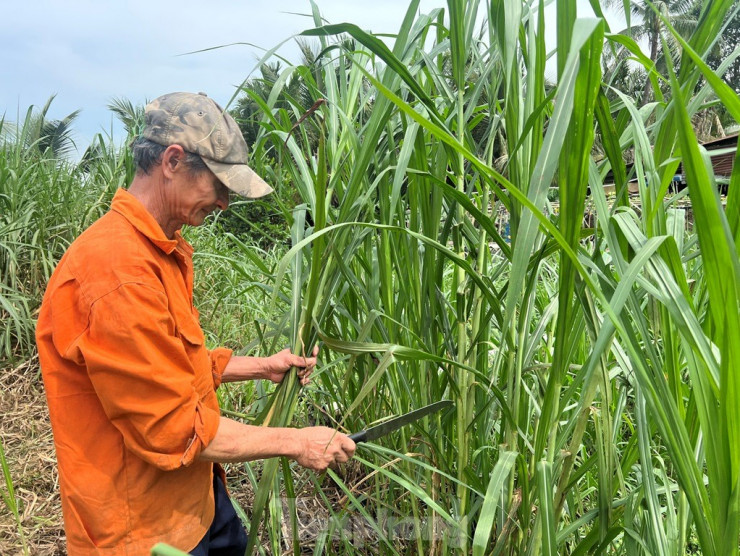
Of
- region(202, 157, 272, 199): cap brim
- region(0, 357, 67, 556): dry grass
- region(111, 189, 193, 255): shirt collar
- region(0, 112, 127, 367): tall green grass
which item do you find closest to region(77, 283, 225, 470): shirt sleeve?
region(111, 189, 193, 255): shirt collar

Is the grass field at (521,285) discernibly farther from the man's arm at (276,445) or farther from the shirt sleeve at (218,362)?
the shirt sleeve at (218,362)

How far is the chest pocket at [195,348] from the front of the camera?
1.10 meters

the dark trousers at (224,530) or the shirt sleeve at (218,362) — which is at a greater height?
the shirt sleeve at (218,362)

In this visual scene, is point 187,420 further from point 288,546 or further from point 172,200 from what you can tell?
point 288,546

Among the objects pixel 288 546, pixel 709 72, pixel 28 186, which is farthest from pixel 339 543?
pixel 28 186

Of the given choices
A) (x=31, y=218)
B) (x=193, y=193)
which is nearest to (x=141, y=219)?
(x=193, y=193)

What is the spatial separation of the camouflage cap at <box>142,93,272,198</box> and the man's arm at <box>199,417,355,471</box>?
42 cm

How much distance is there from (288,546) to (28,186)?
255 centimetres

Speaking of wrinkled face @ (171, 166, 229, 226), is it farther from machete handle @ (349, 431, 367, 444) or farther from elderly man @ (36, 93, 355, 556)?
machete handle @ (349, 431, 367, 444)

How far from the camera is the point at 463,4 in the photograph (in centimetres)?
92

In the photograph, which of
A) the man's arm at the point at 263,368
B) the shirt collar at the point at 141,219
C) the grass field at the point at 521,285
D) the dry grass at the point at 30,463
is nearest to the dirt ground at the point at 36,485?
the dry grass at the point at 30,463

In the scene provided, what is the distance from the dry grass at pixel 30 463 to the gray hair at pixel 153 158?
144 cm

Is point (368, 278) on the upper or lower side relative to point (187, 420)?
upper

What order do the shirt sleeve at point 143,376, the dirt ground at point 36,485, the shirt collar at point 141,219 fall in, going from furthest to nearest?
the dirt ground at point 36,485
the shirt collar at point 141,219
the shirt sleeve at point 143,376
